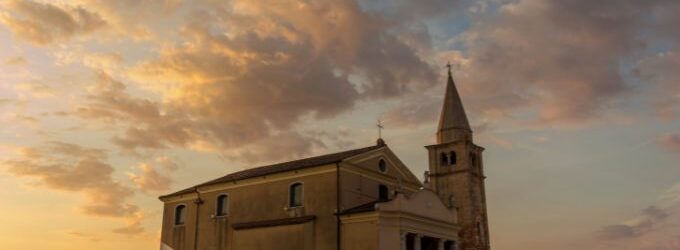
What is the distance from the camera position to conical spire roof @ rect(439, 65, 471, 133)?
57.9 meters

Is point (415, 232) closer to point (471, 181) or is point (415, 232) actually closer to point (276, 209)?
point (276, 209)

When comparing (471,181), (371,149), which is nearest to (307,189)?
(371,149)

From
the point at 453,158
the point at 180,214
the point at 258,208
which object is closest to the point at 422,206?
the point at 258,208

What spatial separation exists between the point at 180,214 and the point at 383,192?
44.7 ft

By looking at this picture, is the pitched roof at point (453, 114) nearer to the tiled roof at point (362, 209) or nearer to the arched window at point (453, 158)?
the arched window at point (453, 158)

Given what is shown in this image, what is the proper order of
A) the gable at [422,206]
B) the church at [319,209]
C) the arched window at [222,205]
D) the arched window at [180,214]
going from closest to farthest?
the gable at [422,206]
the church at [319,209]
the arched window at [222,205]
the arched window at [180,214]

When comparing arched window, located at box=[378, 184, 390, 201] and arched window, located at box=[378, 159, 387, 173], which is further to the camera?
arched window, located at box=[378, 159, 387, 173]

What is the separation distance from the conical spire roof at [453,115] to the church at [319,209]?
19667mm

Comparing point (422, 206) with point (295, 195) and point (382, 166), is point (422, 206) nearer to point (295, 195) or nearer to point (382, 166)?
point (382, 166)

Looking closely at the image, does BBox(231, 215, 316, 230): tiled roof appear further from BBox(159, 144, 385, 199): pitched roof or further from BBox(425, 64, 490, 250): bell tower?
BBox(425, 64, 490, 250): bell tower

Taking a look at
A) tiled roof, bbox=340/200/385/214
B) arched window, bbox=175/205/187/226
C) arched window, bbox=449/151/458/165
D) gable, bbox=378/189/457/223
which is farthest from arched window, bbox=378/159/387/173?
arched window, bbox=449/151/458/165

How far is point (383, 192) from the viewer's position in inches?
1422

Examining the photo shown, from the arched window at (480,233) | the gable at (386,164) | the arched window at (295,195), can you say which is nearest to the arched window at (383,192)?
the gable at (386,164)

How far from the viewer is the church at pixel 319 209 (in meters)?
31.6
